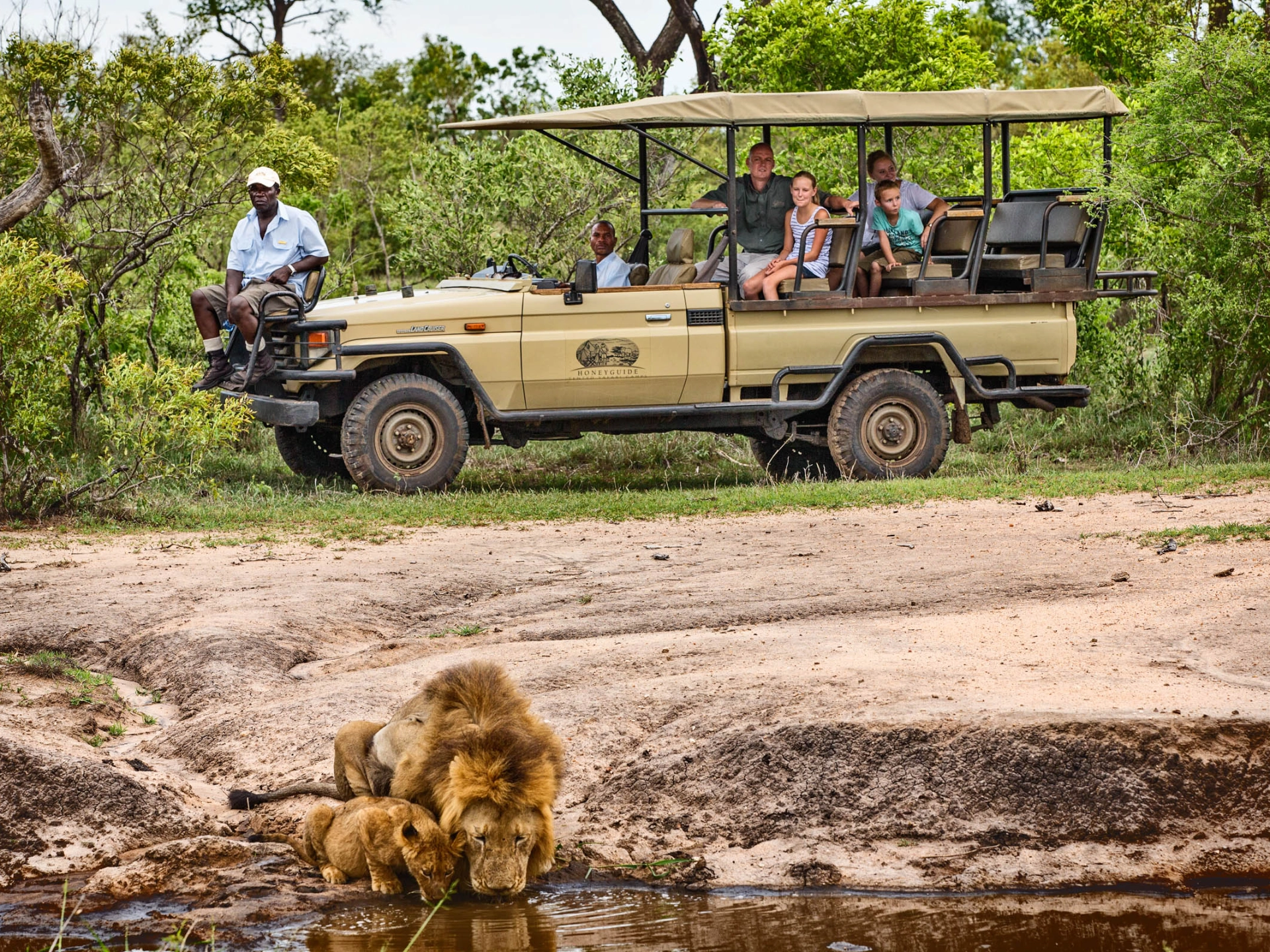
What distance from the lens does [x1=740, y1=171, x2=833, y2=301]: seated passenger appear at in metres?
10.8

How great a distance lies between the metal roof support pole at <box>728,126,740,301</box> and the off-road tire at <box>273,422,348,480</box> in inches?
125

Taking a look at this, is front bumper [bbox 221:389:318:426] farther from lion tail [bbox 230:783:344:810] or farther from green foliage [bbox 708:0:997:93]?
green foliage [bbox 708:0:997:93]

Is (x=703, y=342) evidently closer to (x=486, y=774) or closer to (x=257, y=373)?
(x=257, y=373)

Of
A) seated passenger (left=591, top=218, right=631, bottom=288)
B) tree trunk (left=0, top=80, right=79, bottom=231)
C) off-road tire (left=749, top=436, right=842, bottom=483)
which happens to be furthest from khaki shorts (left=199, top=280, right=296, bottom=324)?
off-road tire (left=749, top=436, right=842, bottom=483)

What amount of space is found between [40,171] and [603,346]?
3.95 meters

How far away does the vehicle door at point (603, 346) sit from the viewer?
34.4ft

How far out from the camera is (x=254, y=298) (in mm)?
10539

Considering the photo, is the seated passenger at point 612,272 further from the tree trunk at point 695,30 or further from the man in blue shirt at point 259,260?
the tree trunk at point 695,30

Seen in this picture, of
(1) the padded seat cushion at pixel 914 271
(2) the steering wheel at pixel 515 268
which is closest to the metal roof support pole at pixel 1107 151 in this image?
(1) the padded seat cushion at pixel 914 271

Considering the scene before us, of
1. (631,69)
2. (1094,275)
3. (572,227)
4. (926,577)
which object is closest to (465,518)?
(926,577)

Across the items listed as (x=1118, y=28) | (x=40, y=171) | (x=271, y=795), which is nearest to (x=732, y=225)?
(x=40, y=171)

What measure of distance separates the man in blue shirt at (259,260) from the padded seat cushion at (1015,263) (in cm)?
476

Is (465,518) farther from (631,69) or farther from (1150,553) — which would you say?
(631,69)

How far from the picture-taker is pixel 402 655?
616cm
